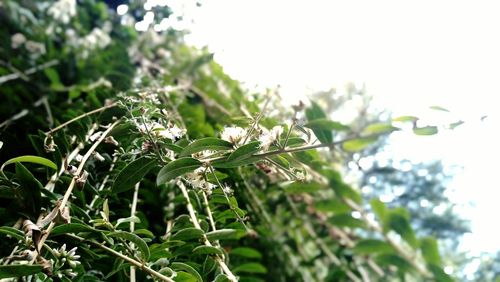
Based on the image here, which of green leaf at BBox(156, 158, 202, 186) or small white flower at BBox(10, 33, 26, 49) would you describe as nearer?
green leaf at BBox(156, 158, 202, 186)

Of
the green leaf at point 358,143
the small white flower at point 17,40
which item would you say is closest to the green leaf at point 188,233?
the green leaf at point 358,143

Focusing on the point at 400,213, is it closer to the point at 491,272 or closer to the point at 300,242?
the point at 300,242

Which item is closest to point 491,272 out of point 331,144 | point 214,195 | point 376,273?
point 376,273

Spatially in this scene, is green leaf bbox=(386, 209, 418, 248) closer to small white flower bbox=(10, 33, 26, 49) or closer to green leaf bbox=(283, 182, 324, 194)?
green leaf bbox=(283, 182, 324, 194)

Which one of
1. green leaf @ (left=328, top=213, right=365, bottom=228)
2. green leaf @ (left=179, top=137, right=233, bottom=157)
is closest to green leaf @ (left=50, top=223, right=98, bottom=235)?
green leaf @ (left=179, top=137, right=233, bottom=157)

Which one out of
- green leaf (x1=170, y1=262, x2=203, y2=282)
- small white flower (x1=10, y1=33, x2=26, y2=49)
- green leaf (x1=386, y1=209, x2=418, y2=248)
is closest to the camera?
green leaf (x1=386, y1=209, x2=418, y2=248)

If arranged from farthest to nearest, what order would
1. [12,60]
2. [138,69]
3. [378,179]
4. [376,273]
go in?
[378,179] < [138,69] < [12,60] < [376,273]

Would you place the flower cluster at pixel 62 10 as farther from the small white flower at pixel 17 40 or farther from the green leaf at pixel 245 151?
the green leaf at pixel 245 151
